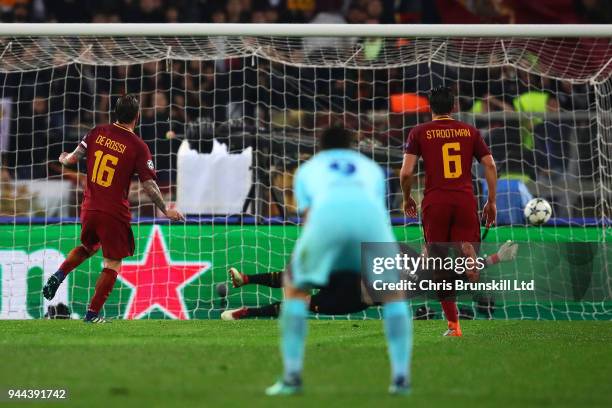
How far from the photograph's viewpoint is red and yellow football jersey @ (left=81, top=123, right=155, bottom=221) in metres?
10.0

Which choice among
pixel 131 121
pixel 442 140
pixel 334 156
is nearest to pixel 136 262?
pixel 131 121

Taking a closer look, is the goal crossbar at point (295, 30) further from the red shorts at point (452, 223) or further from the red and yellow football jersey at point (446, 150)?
the red shorts at point (452, 223)

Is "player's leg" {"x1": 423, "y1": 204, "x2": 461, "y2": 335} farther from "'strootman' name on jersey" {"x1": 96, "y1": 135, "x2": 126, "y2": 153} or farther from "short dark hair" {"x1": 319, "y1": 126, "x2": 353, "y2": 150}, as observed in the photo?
"short dark hair" {"x1": 319, "y1": 126, "x2": 353, "y2": 150}

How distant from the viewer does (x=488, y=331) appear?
9.95 meters

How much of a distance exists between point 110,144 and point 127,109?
0.35 meters

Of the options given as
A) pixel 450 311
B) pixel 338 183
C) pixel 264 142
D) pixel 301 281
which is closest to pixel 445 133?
pixel 450 311

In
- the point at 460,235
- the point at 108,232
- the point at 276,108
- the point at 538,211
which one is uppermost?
the point at 276,108

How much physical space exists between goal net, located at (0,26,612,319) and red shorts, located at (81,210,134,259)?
72.9 inches

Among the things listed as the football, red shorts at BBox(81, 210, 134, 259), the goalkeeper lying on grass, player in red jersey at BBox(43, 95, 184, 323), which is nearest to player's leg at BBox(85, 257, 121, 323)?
player in red jersey at BBox(43, 95, 184, 323)

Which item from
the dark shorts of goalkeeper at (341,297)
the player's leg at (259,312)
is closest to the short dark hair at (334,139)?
the dark shorts of goalkeeper at (341,297)

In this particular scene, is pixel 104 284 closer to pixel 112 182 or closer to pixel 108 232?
pixel 108 232

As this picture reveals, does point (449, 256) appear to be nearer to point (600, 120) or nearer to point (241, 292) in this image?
point (241, 292)

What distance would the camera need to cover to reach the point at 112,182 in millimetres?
10070

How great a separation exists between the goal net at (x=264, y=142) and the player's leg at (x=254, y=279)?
1991mm
